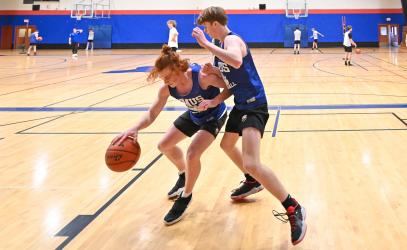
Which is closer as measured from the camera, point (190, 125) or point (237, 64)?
point (237, 64)

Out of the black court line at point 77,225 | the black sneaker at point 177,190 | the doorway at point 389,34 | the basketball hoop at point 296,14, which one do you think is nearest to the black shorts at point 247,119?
the black sneaker at point 177,190

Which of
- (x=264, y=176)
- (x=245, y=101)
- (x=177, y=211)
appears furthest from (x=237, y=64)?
(x=177, y=211)

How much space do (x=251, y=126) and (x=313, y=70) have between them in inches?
491

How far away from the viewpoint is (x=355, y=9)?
29266 millimetres

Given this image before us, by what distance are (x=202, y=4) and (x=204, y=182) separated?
1080 inches

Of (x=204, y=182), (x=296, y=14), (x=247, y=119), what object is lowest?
(x=204, y=182)

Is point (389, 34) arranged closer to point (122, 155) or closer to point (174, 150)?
point (174, 150)

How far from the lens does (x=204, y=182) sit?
4.29m

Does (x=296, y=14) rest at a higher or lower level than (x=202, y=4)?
lower

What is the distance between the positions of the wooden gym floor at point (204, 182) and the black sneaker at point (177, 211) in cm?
5

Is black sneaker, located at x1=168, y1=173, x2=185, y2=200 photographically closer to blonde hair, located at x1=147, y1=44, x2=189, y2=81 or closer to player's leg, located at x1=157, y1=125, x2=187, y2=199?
player's leg, located at x1=157, y1=125, x2=187, y2=199

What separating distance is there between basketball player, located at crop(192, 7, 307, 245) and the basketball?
0.63m

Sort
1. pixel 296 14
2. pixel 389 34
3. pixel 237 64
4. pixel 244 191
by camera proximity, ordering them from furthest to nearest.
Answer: pixel 389 34, pixel 296 14, pixel 244 191, pixel 237 64

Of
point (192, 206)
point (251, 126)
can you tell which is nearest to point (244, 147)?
point (251, 126)
